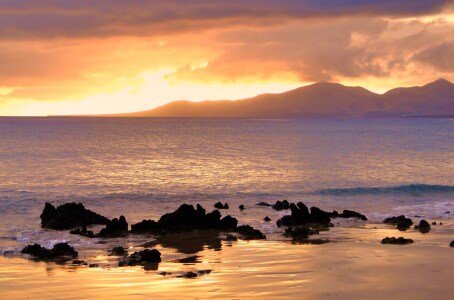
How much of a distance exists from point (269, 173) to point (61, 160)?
37890 millimetres

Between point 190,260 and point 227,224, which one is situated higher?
point 227,224

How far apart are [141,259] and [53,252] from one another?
15.9 ft

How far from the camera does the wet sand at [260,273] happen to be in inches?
937

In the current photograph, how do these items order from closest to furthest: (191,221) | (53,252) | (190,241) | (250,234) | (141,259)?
(141,259)
(53,252)
(190,241)
(250,234)
(191,221)

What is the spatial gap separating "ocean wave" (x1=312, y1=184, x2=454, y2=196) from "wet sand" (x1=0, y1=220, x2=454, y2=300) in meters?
30.4

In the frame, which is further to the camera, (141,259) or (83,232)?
(83,232)

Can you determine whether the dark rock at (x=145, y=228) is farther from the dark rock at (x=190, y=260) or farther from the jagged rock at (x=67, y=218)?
the dark rock at (x=190, y=260)

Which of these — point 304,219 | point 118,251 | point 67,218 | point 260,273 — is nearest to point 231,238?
point 118,251

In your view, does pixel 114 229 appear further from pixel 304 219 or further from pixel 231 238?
pixel 304 219

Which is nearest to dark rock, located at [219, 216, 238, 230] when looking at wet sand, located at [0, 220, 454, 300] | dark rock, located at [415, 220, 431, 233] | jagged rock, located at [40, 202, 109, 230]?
wet sand, located at [0, 220, 454, 300]

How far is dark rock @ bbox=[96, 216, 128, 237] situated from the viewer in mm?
38906

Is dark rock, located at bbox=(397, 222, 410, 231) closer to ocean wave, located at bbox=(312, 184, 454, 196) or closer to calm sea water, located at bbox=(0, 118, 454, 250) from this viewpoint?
calm sea water, located at bbox=(0, 118, 454, 250)

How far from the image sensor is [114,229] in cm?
3938

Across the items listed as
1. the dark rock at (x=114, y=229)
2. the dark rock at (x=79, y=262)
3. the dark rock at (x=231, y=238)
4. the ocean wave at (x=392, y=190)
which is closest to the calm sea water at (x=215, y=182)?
the ocean wave at (x=392, y=190)
